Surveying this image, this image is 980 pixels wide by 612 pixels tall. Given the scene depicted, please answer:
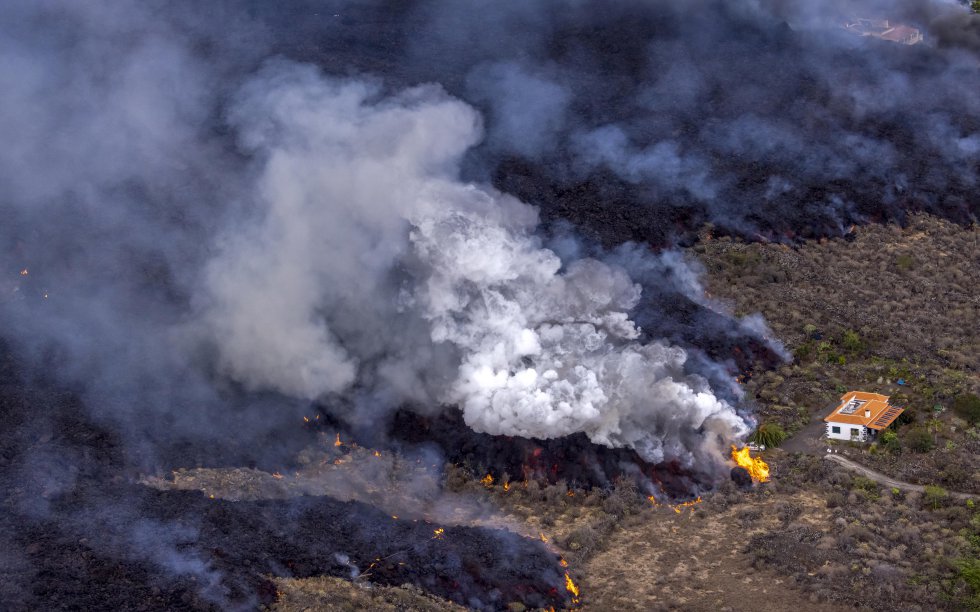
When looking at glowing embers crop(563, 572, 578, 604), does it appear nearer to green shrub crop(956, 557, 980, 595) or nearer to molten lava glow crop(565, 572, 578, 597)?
molten lava glow crop(565, 572, 578, 597)

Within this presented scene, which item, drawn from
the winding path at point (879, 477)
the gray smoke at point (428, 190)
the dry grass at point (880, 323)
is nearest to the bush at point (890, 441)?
the dry grass at point (880, 323)

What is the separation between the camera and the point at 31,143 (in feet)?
160

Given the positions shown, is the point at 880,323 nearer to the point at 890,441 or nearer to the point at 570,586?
the point at 890,441

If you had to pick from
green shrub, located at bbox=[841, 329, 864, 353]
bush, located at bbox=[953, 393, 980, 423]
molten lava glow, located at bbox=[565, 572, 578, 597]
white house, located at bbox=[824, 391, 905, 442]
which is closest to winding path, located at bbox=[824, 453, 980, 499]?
white house, located at bbox=[824, 391, 905, 442]

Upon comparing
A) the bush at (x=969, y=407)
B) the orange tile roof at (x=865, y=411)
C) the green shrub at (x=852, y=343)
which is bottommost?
the orange tile roof at (x=865, y=411)

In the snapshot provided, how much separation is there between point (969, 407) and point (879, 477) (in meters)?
5.08

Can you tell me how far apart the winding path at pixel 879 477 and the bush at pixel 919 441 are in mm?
1867

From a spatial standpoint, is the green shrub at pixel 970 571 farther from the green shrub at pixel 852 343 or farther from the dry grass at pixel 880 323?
the green shrub at pixel 852 343

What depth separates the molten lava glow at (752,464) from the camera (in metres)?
38.4

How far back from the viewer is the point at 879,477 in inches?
1505

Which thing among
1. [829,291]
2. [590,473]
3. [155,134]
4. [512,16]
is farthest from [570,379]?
[512,16]

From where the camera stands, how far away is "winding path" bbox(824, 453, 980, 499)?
3684cm

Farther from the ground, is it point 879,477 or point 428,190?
point 428,190

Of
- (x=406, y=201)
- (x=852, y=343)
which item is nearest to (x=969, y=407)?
(x=852, y=343)
